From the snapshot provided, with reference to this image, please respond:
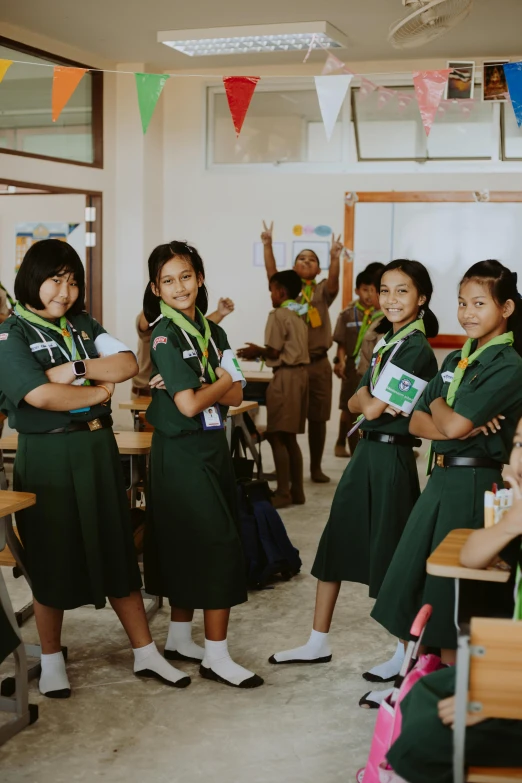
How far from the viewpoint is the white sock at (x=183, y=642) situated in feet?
10.9

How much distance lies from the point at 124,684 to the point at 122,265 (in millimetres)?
5669

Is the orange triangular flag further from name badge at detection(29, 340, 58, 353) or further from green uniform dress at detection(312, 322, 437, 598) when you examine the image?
green uniform dress at detection(312, 322, 437, 598)

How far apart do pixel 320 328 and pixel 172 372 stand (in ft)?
11.5

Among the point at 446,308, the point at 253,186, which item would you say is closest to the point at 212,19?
the point at 253,186

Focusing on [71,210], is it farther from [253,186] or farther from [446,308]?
[446,308]

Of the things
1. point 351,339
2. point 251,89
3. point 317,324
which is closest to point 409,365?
point 251,89

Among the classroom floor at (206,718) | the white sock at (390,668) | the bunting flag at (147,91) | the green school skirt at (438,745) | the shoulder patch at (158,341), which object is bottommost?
the classroom floor at (206,718)

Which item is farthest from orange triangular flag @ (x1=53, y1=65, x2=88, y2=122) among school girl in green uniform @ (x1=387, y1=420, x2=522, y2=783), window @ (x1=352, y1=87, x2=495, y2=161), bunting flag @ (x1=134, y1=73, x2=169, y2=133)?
window @ (x1=352, y1=87, x2=495, y2=161)

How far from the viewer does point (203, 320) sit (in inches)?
123

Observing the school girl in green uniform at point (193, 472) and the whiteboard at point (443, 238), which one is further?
the whiteboard at point (443, 238)

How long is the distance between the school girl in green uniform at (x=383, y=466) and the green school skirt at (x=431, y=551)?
0.39 metres

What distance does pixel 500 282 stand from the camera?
2602 millimetres

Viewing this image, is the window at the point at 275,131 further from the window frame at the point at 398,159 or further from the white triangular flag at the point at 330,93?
the white triangular flag at the point at 330,93

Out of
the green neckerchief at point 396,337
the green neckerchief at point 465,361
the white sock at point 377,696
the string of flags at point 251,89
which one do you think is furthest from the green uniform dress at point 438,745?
the string of flags at point 251,89
